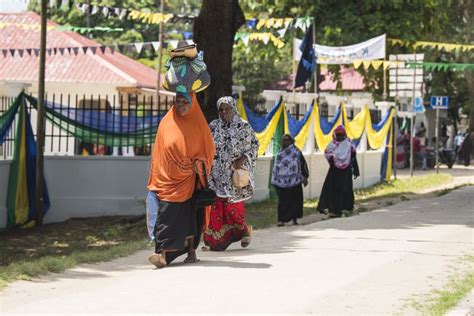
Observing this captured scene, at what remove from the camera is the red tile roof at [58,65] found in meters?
36.0

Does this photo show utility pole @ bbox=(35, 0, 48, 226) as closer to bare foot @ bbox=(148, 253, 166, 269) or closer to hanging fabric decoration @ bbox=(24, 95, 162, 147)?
hanging fabric decoration @ bbox=(24, 95, 162, 147)

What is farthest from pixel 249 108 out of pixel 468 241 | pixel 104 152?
pixel 468 241

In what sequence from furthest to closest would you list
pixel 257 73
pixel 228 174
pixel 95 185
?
pixel 257 73 → pixel 95 185 → pixel 228 174

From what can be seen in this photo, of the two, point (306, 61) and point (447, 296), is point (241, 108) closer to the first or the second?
point (306, 61)

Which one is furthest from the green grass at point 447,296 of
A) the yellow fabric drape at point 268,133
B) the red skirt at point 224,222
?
the yellow fabric drape at point 268,133

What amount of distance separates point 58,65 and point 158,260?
91.5 ft

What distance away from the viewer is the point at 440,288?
386 inches

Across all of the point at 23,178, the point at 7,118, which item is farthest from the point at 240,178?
the point at 23,178

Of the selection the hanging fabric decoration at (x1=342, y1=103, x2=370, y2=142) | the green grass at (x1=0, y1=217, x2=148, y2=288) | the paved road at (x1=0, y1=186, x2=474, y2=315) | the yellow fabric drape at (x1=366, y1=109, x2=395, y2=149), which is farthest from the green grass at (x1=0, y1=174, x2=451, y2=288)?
the yellow fabric drape at (x1=366, y1=109, x2=395, y2=149)

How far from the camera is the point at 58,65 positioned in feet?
124

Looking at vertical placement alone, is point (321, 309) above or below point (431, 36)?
below

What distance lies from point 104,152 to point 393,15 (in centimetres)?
1489

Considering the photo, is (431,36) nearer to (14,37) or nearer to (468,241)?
(14,37)

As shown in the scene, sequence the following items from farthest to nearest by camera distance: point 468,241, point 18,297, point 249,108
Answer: point 249,108
point 468,241
point 18,297
